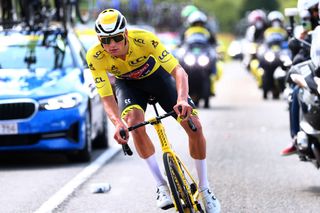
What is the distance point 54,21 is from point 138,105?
433 inches

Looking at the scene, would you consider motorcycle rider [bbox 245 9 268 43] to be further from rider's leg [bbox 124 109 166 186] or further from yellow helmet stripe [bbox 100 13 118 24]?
yellow helmet stripe [bbox 100 13 118 24]

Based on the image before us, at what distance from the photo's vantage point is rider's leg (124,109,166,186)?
9492mm

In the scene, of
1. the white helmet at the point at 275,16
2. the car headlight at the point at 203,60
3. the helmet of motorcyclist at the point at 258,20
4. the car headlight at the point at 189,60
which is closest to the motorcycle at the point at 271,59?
the white helmet at the point at 275,16

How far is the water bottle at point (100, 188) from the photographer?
37.7 ft

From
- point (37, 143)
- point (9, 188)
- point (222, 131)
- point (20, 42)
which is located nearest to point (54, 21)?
point (222, 131)

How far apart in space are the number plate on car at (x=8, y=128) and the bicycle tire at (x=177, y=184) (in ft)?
15.8

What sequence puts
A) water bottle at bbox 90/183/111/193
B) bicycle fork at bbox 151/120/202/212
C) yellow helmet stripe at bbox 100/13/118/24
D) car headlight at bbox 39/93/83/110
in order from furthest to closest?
car headlight at bbox 39/93/83/110 < water bottle at bbox 90/183/111/193 < yellow helmet stripe at bbox 100/13/118/24 < bicycle fork at bbox 151/120/202/212

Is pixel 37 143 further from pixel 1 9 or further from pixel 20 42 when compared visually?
pixel 1 9

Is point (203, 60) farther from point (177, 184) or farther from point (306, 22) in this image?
point (177, 184)

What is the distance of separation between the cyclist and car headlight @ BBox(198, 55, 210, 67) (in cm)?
1551

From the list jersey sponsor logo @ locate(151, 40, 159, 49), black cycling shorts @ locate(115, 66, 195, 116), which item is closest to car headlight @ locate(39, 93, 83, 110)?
black cycling shorts @ locate(115, 66, 195, 116)

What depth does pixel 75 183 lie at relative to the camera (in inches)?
475

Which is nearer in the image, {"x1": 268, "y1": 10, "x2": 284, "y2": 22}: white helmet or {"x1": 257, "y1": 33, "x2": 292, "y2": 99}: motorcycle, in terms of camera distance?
{"x1": 268, "y1": 10, "x2": 284, "y2": 22}: white helmet

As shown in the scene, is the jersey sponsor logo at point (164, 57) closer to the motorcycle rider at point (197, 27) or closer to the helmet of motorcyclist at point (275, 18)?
the motorcycle rider at point (197, 27)
